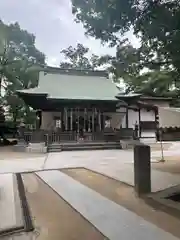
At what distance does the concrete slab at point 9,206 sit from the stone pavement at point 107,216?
0.94 m

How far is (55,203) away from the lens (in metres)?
4.85

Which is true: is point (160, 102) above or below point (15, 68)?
below

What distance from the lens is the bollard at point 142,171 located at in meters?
5.35

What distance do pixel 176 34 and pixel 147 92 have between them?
2235cm

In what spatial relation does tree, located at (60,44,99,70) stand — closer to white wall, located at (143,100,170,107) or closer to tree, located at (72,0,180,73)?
white wall, located at (143,100,170,107)

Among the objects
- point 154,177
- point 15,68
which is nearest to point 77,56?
point 15,68

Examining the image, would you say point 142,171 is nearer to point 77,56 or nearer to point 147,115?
point 147,115

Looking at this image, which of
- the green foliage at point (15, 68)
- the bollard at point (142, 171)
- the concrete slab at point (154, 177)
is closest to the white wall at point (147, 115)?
the green foliage at point (15, 68)

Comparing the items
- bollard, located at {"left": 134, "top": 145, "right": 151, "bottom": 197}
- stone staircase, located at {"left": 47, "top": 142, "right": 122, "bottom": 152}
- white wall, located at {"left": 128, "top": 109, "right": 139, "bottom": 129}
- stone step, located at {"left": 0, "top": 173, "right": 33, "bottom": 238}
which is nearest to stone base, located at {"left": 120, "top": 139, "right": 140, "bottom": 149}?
stone staircase, located at {"left": 47, "top": 142, "right": 122, "bottom": 152}

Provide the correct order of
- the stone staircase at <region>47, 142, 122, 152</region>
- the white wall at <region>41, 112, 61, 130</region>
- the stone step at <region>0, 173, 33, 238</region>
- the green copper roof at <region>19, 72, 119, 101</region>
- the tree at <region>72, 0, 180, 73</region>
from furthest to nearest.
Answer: the white wall at <region>41, 112, 61, 130</region> → the green copper roof at <region>19, 72, 119, 101</region> → the stone staircase at <region>47, 142, 122, 152</region> → the tree at <region>72, 0, 180, 73</region> → the stone step at <region>0, 173, 33, 238</region>

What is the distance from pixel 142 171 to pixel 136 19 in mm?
3034

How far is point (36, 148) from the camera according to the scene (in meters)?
15.0

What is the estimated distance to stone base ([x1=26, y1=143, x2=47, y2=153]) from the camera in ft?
48.8

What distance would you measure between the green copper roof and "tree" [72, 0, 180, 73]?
12.0 m
